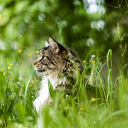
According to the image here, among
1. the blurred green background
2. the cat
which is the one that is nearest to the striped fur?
the cat

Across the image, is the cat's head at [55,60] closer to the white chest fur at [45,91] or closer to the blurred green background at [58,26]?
the white chest fur at [45,91]

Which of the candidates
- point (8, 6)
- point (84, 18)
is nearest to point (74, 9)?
point (84, 18)

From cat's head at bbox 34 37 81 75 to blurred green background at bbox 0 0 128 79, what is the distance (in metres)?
1.83

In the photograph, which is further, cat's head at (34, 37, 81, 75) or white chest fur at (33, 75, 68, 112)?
cat's head at (34, 37, 81, 75)

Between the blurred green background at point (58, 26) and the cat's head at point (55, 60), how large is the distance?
72.1 inches

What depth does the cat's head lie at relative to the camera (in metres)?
2.52

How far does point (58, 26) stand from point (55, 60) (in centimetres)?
220

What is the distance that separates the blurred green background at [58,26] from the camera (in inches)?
176

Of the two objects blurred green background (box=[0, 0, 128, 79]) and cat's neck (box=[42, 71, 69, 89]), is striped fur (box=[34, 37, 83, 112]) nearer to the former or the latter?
cat's neck (box=[42, 71, 69, 89])

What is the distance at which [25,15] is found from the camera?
4.57 metres

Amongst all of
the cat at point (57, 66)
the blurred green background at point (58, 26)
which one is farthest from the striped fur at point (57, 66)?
the blurred green background at point (58, 26)

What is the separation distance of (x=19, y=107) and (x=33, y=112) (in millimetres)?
356

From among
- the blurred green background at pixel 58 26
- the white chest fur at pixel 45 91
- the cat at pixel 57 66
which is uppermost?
the blurred green background at pixel 58 26

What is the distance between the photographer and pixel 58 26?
4605mm
